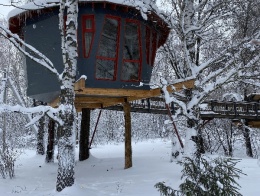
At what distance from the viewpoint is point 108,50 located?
385 inches

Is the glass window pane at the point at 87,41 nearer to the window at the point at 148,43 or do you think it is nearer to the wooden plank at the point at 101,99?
the window at the point at 148,43

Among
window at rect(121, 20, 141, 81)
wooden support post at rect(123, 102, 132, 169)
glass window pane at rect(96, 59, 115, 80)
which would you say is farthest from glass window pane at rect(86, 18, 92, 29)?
wooden support post at rect(123, 102, 132, 169)

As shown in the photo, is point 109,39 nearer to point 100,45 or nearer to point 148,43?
point 100,45

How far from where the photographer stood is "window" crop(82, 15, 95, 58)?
9461mm

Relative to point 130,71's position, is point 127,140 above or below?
below

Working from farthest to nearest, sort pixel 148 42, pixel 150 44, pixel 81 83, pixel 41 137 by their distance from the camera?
pixel 41 137
pixel 150 44
pixel 148 42
pixel 81 83

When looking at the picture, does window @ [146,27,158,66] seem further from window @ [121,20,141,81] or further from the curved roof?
window @ [121,20,141,81]

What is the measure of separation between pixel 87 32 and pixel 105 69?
132 centimetres

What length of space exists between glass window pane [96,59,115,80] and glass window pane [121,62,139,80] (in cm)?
43

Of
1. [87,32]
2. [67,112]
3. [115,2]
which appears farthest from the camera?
[87,32]

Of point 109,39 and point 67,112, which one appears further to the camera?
point 109,39

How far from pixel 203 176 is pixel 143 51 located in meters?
7.04

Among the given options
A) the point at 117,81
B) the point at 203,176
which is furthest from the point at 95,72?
the point at 203,176

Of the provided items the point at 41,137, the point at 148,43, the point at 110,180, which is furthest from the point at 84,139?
the point at 148,43
